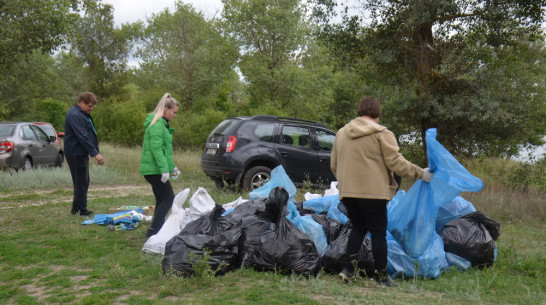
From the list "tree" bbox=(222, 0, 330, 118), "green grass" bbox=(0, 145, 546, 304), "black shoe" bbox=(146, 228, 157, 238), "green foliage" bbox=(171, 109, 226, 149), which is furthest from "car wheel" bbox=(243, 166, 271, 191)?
"tree" bbox=(222, 0, 330, 118)

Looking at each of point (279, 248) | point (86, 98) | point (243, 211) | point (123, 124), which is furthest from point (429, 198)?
point (123, 124)

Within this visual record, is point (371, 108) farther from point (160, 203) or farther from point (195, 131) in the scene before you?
point (195, 131)

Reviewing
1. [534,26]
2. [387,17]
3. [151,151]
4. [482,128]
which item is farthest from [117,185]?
[534,26]

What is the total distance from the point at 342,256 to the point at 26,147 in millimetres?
11489

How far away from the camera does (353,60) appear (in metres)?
14.0

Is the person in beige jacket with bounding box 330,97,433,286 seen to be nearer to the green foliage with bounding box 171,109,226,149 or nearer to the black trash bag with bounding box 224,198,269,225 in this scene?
the black trash bag with bounding box 224,198,269,225

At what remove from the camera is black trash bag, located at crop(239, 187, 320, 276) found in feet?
15.2

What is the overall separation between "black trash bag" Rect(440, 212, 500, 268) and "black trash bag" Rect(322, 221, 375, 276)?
0.92m

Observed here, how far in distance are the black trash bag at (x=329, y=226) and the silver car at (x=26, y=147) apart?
10.3 m

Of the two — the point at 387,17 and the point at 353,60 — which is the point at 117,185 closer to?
the point at 353,60

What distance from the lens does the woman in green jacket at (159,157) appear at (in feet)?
19.3

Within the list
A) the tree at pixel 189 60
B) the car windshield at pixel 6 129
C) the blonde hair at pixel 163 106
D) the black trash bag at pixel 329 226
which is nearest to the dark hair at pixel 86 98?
the blonde hair at pixel 163 106

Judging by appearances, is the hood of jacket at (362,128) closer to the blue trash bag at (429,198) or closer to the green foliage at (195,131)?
the blue trash bag at (429,198)

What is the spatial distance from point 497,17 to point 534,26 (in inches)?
34.1
